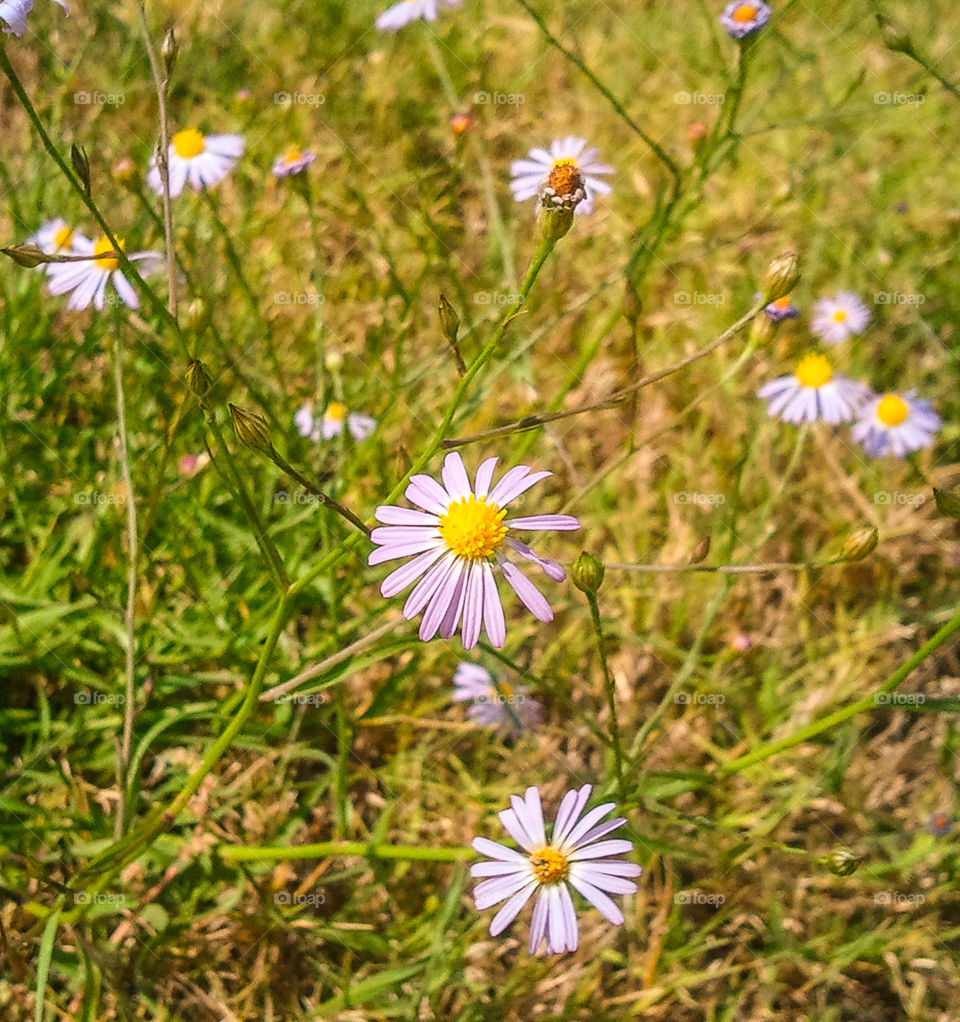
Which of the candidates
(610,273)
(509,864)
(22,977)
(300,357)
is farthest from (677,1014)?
(610,273)

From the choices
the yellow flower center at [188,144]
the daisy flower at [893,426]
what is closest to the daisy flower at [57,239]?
the yellow flower center at [188,144]

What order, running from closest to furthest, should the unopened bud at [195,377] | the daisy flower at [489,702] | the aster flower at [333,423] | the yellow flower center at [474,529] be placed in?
1. the unopened bud at [195,377]
2. the yellow flower center at [474,529]
3. the daisy flower at [489,702]
4. the aster flower at [333,423]

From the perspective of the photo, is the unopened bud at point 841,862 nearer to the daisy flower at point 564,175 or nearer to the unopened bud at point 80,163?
the daisy flower at point 564,175

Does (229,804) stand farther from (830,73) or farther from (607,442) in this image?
(830,73)

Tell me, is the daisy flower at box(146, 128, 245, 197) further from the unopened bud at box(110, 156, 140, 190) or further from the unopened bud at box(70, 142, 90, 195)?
the unopened bud at box(70, 142, 90, 195)

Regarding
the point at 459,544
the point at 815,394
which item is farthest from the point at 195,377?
the point at 815,394

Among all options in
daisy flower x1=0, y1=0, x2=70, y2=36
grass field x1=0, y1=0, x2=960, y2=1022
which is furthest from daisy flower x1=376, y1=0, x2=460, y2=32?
daisy flower x1=0, y1=0, x2=70, y2=36

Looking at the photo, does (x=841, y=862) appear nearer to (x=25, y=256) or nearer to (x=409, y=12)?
(x=25, y=256)
